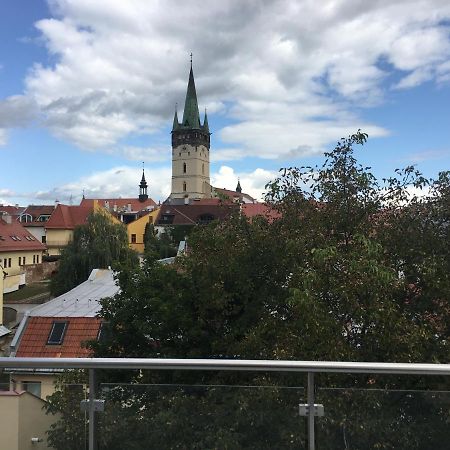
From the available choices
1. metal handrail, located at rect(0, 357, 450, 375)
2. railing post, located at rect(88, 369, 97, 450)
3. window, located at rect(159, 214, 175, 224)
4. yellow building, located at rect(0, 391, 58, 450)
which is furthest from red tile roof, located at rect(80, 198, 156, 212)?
metal handrail, located at rect(0, 357, 450, 375)

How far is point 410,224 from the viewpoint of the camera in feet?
28.0

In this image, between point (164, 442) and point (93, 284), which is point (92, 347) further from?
point (93, 284)

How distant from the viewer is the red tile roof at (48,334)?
1748cm

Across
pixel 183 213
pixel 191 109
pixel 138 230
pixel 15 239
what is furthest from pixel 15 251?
pixel 191 109

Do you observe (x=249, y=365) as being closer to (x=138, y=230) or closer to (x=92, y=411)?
(x=92, y=411)

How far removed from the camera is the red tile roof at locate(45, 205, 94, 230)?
254 ft

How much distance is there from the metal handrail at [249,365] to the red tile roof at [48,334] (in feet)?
49.4

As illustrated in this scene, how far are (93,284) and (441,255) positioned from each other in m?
20.5

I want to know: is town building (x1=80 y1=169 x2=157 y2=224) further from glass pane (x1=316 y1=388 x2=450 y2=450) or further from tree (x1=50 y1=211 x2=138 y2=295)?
glass pane (x1=316 y1=388 x2=450 y2=450)

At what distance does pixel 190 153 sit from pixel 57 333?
376 feet

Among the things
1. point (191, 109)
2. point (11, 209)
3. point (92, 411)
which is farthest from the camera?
point (191, 109)

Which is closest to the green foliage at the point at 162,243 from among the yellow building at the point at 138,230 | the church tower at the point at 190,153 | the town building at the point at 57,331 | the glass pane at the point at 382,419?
the yellow building at the point at 138,230

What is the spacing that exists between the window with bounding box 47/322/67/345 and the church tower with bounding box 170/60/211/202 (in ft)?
358

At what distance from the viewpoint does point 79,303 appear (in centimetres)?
2066
